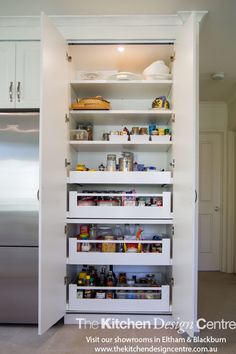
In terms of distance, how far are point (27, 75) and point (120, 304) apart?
6.19 ft

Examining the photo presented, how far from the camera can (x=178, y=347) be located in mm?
1863

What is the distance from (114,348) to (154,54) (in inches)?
86.8

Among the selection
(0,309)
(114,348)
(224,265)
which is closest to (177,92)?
(114,348)

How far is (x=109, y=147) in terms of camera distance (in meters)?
2.41

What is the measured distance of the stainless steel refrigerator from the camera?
6.77 feet

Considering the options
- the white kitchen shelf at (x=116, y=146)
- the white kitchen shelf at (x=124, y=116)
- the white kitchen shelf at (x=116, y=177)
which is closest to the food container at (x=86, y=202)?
the white kitchen shelf at (x=116, y=177)

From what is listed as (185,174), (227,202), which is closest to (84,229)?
(185,174)

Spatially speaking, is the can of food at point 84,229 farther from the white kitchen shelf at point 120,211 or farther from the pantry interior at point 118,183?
the white kitchen shelf at point 120,211

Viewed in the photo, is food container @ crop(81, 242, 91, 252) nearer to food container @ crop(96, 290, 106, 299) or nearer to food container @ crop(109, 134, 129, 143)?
food container @ crop(96, 290, 106, 299)

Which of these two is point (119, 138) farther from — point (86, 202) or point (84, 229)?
point (84, 229)

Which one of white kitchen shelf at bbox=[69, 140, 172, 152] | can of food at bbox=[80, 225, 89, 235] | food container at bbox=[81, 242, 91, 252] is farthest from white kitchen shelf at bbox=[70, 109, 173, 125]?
food container at bbox=[81, 242, 91, 252]

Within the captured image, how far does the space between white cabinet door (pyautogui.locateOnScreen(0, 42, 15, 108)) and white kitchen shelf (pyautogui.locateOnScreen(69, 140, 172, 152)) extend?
0.55m

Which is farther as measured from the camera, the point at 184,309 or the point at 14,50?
the point at 14,50

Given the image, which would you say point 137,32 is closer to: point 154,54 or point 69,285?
point 154,54
